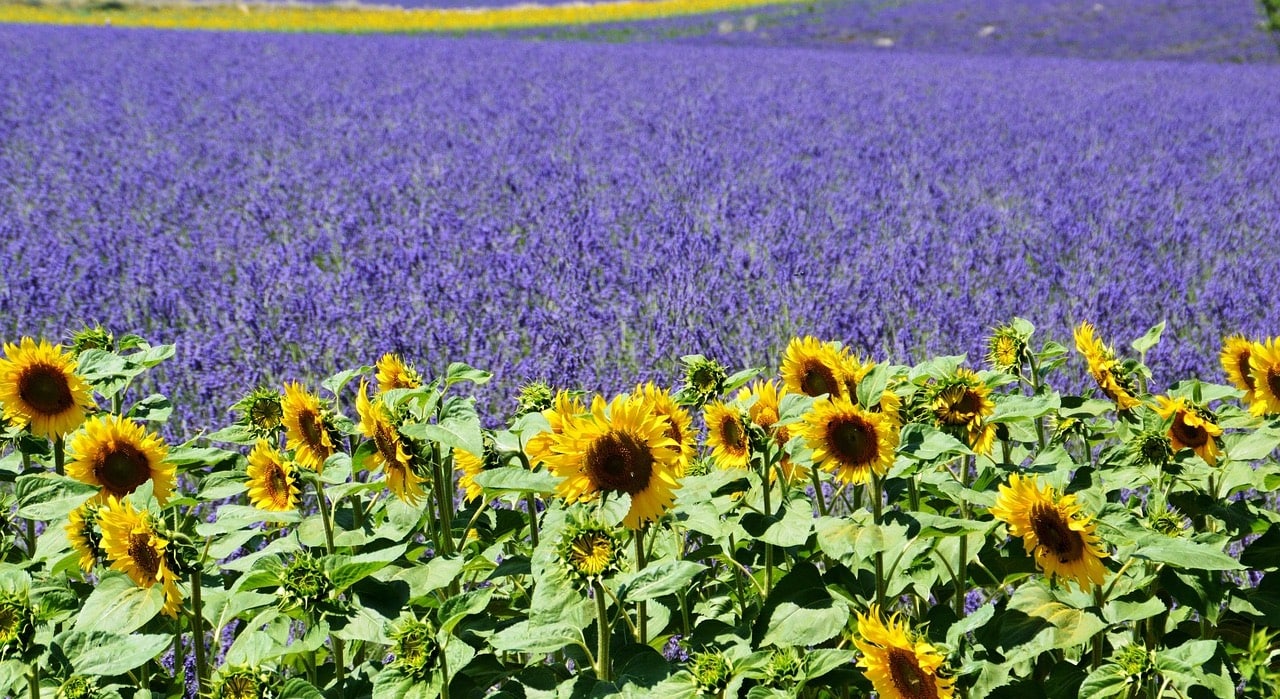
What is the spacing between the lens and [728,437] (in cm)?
125

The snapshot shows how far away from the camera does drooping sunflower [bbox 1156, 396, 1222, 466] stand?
1.30 meters

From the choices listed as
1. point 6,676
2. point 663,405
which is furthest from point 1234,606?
point 6,676

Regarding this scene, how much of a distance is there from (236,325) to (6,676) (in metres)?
2.50

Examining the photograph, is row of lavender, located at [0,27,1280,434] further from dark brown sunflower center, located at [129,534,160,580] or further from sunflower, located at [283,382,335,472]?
dark brown sunflower center, located at [129,534,160,580]

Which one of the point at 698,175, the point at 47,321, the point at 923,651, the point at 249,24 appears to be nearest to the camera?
the point at 923,651

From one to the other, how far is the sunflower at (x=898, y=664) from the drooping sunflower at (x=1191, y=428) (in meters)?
0.53

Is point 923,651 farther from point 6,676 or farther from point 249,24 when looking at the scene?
point 249,24

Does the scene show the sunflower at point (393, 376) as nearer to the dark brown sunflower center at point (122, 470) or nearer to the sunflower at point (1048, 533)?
the dark brown sunflower center at point (122, 470)

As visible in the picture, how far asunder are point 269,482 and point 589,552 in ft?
1.60

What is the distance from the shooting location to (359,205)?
5055mm

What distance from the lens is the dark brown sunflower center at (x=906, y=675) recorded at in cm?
101

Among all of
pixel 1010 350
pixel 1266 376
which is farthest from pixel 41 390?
pixel 1266 376

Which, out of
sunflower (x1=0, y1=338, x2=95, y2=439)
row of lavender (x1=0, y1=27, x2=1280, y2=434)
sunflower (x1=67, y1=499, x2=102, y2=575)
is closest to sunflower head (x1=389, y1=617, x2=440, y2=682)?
sunflower (x1=67, y1=499, x2=102, y2=575)

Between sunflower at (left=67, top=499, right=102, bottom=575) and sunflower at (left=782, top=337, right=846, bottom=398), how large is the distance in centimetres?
85
